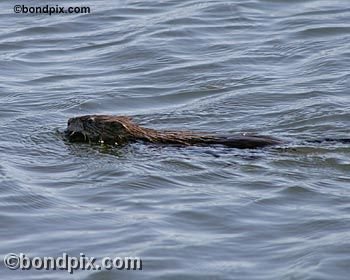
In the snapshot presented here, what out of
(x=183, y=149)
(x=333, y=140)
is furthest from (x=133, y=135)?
(x=333, y=140)

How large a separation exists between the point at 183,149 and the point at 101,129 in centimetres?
76

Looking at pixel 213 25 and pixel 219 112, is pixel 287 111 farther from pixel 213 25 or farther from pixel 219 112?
pixel 213 25

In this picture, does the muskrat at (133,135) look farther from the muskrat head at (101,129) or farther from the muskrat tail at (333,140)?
the muskrat tail at (333,140)

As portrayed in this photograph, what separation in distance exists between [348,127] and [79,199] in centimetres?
295

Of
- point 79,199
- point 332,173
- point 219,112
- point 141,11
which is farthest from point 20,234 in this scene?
point 141,11

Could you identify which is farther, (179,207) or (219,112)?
(219,112)

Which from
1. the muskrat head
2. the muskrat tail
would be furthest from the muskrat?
the muskrat tail

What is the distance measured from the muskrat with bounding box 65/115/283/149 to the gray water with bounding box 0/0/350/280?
0.09m

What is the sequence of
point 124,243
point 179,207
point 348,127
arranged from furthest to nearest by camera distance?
point 348,127
point 179,207
point 124,243

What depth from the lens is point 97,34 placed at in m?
15.1

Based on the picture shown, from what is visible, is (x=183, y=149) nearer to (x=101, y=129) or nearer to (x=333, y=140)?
(x=101, y=129)

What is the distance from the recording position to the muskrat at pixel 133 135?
10141 millimetres

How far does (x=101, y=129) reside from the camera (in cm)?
1042

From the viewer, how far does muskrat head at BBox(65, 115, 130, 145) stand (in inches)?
408
